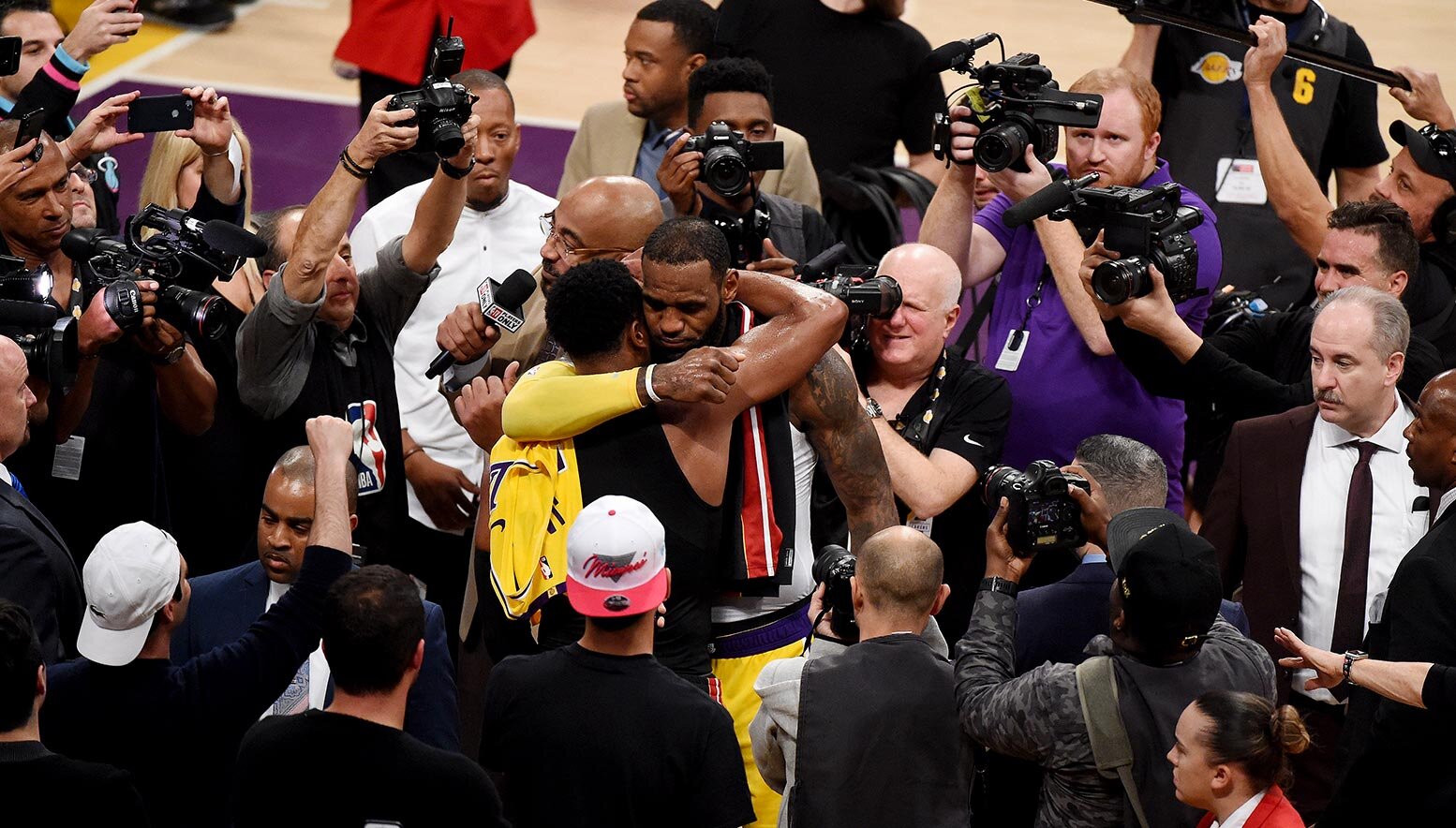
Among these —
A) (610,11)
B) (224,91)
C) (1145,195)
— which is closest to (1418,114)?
(1145,195)

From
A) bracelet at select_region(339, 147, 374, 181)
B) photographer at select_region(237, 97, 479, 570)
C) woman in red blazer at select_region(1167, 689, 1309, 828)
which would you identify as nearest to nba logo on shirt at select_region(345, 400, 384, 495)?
photographer at select_region(237, 97, 479, 570)

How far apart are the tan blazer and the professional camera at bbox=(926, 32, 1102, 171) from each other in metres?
1.16

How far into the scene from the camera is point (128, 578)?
10.9 ft

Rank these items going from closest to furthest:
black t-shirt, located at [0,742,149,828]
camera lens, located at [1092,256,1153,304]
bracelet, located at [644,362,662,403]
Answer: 1. black t-shirt, located at [0,742,149,828]
2. bracelet, located at [644,362,662,403]
3. camera lens, located at [1092,256,1153,304]

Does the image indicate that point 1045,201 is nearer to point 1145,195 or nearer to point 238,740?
point 1145,195

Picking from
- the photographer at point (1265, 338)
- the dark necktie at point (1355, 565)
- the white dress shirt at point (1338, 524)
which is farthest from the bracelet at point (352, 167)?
the dark necktie at point (1355, 565)

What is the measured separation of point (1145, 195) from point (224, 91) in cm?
717

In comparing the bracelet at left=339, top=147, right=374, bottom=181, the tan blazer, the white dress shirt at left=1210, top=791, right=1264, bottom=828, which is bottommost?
the tan blazer

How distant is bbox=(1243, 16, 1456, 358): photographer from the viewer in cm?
507

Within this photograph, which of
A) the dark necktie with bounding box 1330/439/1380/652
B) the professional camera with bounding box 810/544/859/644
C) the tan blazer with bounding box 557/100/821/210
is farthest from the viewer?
the tan blazer with bounding box 557/100/821/210

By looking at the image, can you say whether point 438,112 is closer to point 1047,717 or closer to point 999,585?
point 999,585

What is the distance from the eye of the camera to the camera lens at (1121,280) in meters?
4.29

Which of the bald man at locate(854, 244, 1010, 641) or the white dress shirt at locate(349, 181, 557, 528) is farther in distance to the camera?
the white dress shirt at locate(349, 181, 557, 528)

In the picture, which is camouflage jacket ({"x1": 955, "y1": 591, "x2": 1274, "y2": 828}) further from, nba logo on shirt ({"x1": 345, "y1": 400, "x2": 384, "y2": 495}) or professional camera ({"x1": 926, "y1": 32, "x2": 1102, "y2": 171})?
nba logo on shirt ({"x1": 345, "y1": 400, "x2": 384, "y2": 495})
